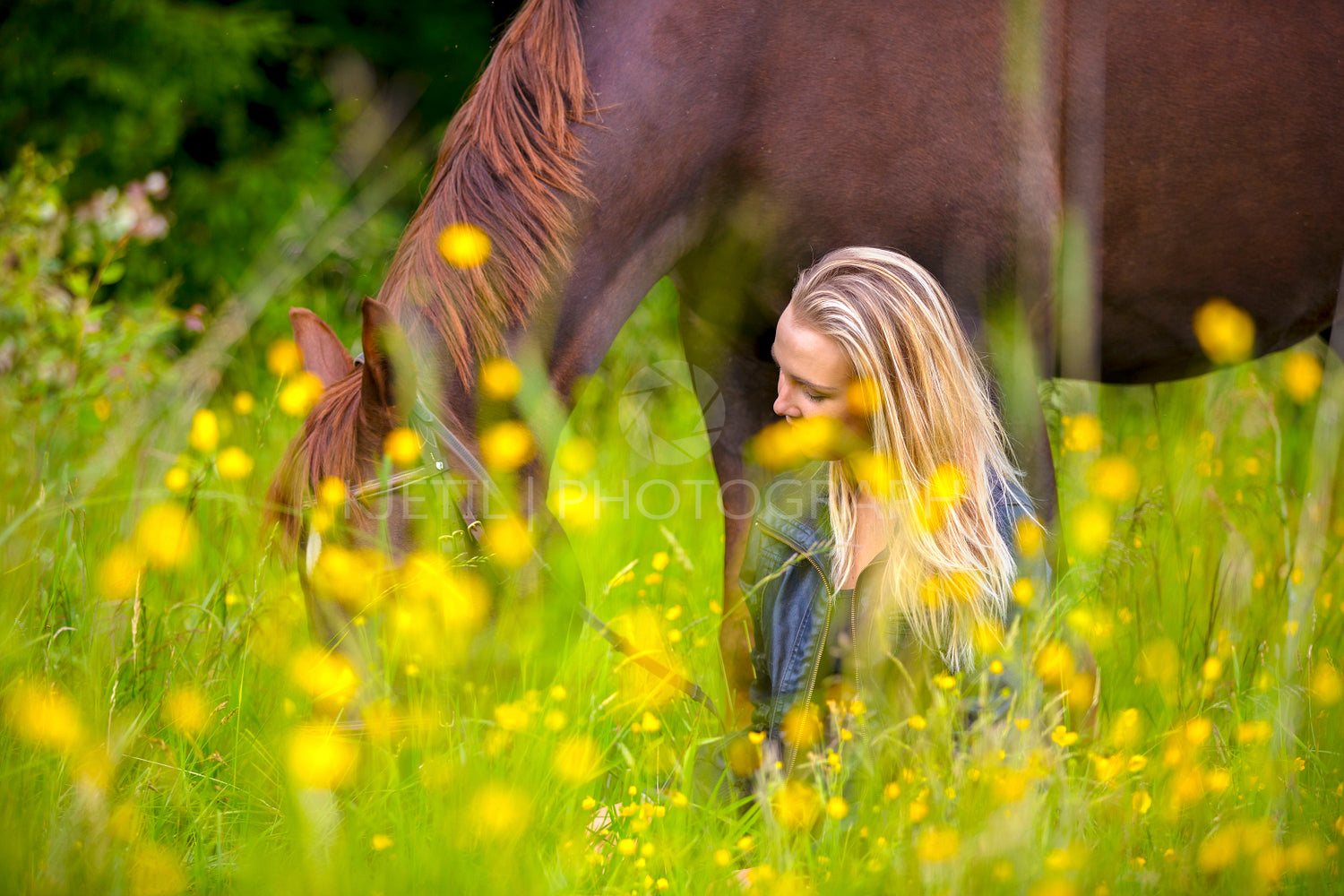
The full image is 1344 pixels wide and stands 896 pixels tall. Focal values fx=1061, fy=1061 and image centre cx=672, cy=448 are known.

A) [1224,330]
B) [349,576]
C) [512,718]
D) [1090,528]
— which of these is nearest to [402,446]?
[349,576]

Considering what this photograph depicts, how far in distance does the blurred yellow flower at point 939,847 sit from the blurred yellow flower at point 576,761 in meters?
0.57

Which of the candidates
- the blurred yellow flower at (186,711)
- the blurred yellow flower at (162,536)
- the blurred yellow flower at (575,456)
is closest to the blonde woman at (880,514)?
the blurred yellow flower at (186,711)

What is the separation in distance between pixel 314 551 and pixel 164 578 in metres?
1.20

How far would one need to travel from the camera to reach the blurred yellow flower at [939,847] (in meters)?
1.41

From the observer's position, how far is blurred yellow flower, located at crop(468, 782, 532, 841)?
159 cm

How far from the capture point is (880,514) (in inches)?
74.2

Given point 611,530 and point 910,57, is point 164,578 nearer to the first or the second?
point 611,530

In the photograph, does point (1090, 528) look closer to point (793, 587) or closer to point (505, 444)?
point (793, 587)

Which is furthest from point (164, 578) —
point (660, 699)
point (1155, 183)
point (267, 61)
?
point (267, 61)

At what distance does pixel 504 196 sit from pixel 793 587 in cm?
96

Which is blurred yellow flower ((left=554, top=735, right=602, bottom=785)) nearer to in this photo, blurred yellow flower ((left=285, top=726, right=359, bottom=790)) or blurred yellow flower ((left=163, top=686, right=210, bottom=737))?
blurred yellow flower ((left=285, top=726, right=359, bottom=790))

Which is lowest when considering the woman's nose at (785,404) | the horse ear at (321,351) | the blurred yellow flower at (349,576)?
the blurred yellow flower at (349,576)

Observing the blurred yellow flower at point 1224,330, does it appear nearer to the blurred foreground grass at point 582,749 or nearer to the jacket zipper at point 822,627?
the blurred foreground grass at point 582,749

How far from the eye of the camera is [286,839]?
179 centimetres
